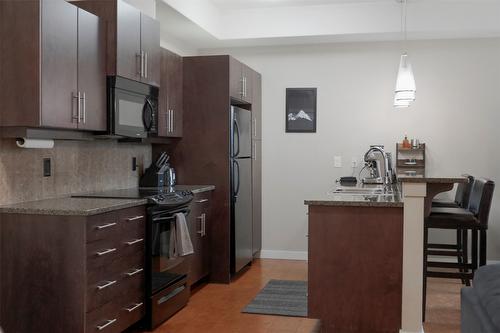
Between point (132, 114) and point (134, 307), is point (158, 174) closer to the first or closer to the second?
point (132, 114)

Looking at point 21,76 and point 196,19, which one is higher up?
point 196,19

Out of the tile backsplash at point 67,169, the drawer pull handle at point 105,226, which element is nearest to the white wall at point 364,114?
the tile backsplash at point 67,169

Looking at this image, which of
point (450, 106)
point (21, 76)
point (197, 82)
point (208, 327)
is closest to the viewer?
point (21, 76)

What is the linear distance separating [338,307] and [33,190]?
2.02 metres

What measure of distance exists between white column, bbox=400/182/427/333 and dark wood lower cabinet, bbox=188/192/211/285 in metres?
1.78

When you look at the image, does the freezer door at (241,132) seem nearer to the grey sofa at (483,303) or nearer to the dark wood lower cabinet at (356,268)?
the dark wood lower cabinet at (356,268)

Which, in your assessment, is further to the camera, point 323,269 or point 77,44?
point 323,269

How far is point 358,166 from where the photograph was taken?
612cm

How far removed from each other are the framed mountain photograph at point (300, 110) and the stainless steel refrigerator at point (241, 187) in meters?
0.69

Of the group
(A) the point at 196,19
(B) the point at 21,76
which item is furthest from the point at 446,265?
(B) the point at 21,76

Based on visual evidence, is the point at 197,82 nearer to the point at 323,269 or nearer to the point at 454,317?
the point at 323,269

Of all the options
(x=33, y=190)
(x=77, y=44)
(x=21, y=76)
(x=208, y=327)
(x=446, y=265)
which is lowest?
(x=208, y=327)

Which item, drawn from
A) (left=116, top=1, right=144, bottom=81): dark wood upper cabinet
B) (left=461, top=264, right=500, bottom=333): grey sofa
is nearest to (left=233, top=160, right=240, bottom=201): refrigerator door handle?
(left=116, top=1, right=144, bottom=81): dark wood upper cabinet

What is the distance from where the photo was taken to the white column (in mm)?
3457
